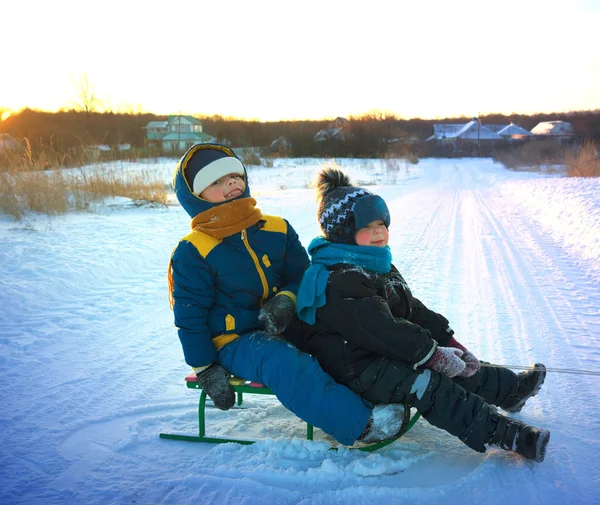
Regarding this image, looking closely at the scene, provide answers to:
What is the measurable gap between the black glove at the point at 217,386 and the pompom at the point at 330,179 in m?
1.14

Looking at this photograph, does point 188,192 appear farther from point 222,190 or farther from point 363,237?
point 363,237

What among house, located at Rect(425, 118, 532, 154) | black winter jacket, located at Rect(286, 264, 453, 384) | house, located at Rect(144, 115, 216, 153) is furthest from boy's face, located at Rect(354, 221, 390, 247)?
house, located at Rect(425, 118, 532, 154)

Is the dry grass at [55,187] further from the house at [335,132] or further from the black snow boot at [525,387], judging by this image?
the house at [335,132]

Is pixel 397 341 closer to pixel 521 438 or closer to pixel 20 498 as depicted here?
pixel 521 438

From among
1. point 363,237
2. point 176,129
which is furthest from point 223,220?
point 176,129

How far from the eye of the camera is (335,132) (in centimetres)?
3869

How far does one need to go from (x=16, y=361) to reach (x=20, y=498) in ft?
5.01

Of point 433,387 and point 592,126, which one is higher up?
point 592,126

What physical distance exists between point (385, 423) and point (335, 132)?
3796 centimetres

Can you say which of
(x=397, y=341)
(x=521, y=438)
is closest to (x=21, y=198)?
(x=397, y=341)

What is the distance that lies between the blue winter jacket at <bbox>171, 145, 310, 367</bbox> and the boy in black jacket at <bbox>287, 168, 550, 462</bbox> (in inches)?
9.8

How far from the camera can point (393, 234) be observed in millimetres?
7469

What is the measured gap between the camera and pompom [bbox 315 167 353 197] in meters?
2.79

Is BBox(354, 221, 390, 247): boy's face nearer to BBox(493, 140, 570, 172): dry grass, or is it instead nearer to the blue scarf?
the blue scarf
